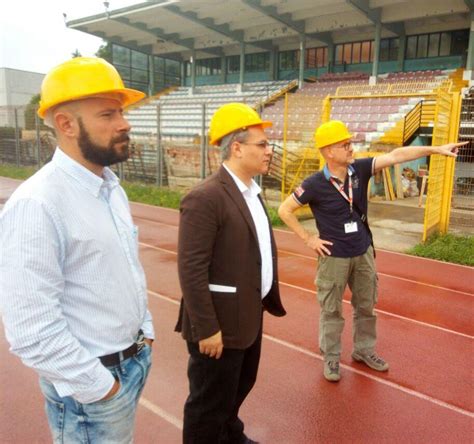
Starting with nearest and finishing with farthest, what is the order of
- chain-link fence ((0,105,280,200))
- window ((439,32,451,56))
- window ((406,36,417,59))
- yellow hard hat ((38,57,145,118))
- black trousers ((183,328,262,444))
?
yellow hard hat ((38,57,145,118)) → black trousers ((183,328,262,444)) → chain-link fence ((0,105,280,200)) → window ((439,32,451,56)) → window ((406,36,417,59))

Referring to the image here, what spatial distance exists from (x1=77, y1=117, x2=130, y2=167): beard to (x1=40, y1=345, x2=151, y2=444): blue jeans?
77cm

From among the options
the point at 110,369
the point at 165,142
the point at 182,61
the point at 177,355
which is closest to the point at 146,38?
the point at 182,61

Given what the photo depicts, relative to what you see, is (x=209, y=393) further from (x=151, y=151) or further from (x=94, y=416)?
(x=151, y=151)

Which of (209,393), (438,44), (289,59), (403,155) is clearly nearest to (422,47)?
(438,44)

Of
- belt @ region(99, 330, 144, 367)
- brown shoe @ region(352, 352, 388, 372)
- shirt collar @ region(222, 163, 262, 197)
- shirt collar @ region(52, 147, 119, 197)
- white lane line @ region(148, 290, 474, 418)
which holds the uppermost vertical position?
shirt collar @ region(52, 147, 119, 197)

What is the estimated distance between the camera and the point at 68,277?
149 cm

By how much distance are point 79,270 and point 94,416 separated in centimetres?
53

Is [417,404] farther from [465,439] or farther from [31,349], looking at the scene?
A: [31,349]

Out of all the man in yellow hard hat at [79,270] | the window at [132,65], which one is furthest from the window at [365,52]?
the man in yellow hard hat at [79,270]

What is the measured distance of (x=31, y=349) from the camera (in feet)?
4.50

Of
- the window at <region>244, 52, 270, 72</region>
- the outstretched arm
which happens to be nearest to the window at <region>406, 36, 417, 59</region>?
the window at <region>244, 52, 270, 72</region>

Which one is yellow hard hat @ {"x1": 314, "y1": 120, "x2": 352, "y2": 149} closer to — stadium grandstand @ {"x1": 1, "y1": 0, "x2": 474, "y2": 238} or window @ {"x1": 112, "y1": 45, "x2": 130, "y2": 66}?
stadium grandstand @ {"x1": 1, "y1": 0, "x2": 474, "y2": 238}

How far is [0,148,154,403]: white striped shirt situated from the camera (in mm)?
1359

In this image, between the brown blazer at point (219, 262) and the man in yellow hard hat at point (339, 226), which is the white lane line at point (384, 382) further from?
the brown blazer at point (219, 262)
